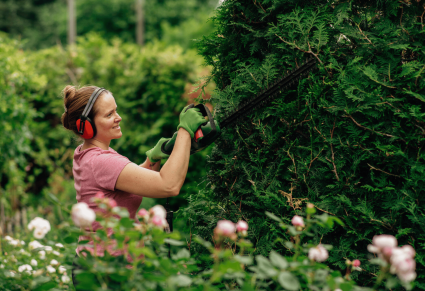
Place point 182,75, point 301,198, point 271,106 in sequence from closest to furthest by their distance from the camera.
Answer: point 301,198
point 271,106
point 182,75

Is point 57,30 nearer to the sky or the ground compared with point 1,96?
nearer to the sky

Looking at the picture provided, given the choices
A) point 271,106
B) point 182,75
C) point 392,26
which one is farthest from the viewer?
point 182,75

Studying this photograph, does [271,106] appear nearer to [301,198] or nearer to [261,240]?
[301,198]

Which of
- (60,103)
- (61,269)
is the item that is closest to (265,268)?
(61,269)

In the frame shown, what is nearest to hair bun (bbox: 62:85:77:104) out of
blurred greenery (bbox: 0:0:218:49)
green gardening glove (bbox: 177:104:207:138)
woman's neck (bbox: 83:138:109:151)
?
woman's neck (bbox: 83:138:109:151)

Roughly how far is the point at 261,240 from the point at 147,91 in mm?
4824

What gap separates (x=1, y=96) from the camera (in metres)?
5.12

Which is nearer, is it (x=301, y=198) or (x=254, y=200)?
(x=301, y=198)

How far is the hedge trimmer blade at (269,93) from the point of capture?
74.5 inches

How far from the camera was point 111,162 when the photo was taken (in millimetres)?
1809

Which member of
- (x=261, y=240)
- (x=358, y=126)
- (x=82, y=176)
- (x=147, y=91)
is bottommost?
(x=261, y=240)

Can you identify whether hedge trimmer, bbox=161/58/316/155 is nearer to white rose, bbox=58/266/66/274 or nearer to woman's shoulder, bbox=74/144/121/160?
woman's shoulder, bbox=74/144/121/160

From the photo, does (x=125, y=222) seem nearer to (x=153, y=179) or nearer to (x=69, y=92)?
(x=153, y=179)

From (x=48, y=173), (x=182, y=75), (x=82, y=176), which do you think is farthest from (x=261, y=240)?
(x=48, y=173)
